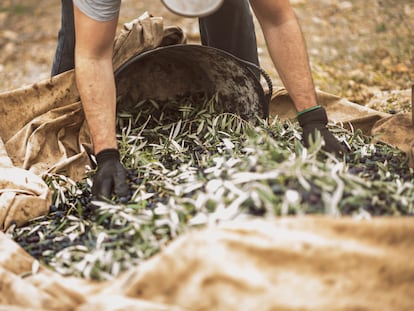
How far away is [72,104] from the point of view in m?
2.76

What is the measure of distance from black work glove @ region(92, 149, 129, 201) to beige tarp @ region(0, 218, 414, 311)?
0.63m

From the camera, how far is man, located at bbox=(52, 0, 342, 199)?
216 centimetres

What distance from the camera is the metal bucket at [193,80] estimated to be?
9.09ft

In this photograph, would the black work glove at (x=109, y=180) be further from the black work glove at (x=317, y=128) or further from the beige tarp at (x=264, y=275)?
the black work glove at (x=317, y=128)

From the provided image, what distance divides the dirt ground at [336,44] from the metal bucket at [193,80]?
1.02 metres

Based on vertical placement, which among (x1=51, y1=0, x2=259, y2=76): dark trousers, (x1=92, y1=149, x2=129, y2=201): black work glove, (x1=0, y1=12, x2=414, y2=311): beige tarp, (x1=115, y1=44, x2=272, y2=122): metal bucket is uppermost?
(x1=51, y1=0, x2=259, y2=76): dark trousers

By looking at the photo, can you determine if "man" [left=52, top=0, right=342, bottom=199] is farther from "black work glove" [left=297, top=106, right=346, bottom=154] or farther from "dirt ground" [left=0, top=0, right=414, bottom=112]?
"dirt ground" [left=0, top=0, right=414, bottom=112]

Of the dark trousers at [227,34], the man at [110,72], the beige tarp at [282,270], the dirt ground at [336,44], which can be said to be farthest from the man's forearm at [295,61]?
the dirt ground at [336,44]

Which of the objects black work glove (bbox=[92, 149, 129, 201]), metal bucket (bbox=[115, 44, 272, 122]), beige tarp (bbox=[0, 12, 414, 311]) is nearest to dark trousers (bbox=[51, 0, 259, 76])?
metal bucket (bbox=[115, 44, 272, 122])

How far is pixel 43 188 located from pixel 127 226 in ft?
1.92

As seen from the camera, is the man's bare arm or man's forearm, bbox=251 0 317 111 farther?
man's forearm, bbox=251 0 317 111

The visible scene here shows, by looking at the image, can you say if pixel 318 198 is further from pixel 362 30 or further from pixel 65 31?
pixel 362 30

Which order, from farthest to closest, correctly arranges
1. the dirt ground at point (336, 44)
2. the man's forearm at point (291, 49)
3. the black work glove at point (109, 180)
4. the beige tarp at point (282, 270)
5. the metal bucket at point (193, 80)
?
1. the dirt ground at point (336, 44)
2. the metal bucket at point (193, 80)
3. the man's forearm at point (291, 49)
4. the black work glove at point (109, 180)
5. the beige tarp at point (282, 270)

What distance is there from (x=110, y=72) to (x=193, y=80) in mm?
803
